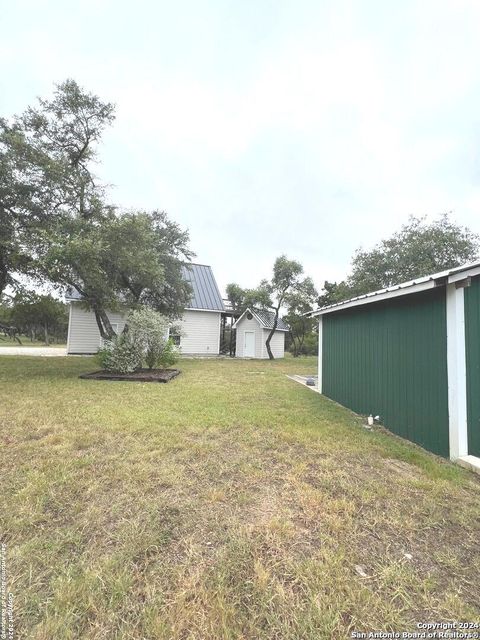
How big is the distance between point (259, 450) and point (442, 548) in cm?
188

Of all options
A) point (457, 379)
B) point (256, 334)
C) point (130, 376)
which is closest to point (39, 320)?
point (256, 334)

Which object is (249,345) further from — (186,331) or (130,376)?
(130,376)

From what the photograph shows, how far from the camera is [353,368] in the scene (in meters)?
5.66

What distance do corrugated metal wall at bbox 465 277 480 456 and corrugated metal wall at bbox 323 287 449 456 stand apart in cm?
22

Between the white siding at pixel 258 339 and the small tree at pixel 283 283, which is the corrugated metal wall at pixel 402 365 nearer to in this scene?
the small tree at pixel 283 283

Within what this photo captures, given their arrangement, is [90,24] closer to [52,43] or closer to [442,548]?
[52,43]

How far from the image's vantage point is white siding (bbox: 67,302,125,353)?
643 inches

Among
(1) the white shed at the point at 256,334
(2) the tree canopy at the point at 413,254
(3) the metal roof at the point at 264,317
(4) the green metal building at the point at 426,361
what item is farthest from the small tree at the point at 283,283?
(4) the green metal building at the point at 426,361

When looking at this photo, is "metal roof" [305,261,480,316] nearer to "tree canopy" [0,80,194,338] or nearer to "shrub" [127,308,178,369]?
"shrub" [127,308,178,369]

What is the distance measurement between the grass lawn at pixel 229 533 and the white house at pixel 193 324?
13.8 meters

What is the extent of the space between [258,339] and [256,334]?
15.2 inches

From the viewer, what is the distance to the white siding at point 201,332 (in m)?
18.5

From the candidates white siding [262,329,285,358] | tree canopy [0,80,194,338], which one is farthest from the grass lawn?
white siding [262,329,285,358]

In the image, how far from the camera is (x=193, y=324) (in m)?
18.7
